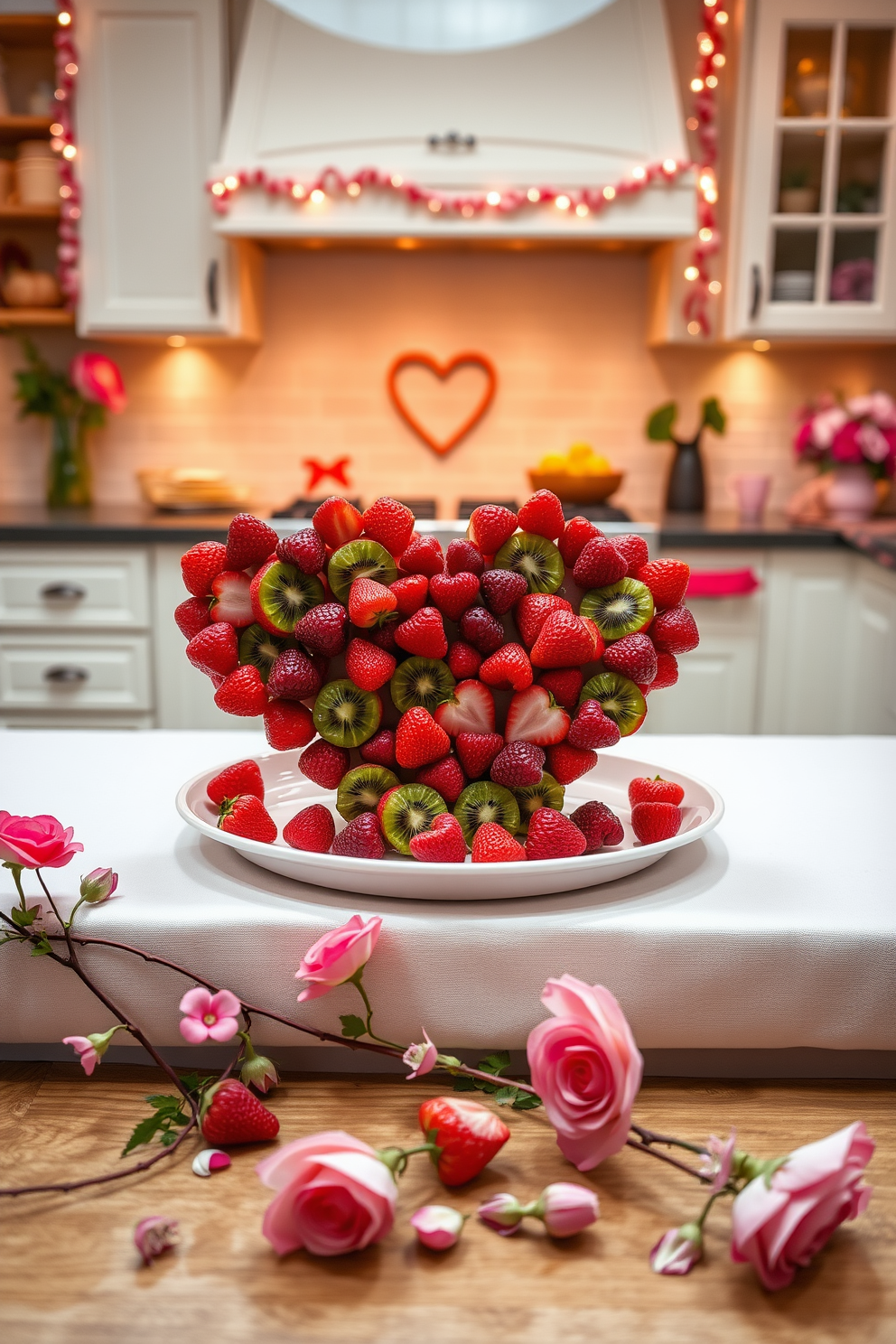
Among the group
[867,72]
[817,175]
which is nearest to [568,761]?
[817,175]

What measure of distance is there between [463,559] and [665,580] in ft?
0.48

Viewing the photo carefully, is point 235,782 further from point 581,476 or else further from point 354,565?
point 581,476

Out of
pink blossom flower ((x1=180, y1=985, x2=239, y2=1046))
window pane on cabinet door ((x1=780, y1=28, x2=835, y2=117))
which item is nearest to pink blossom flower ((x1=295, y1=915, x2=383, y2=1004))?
pink blossom flower ((x1=180, y1=985, x2=239, y2=1046))

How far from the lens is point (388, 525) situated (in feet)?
2.52

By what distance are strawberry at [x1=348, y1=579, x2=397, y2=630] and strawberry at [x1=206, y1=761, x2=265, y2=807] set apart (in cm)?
18

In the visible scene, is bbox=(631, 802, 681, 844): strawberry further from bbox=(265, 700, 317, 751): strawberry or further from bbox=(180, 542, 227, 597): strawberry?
bbox=(180, 542, 227, 597): strawberry

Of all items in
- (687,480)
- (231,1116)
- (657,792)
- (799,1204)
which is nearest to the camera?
(799,1204)

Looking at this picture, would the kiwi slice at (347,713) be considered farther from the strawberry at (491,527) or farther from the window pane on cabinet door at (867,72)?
the window pane on cabinet door at (867,72)

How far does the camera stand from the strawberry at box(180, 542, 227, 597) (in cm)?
77

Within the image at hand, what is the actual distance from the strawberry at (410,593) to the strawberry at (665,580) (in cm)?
16

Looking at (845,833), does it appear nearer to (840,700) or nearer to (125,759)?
(125,759)

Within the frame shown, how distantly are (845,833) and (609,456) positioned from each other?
2.64 meters

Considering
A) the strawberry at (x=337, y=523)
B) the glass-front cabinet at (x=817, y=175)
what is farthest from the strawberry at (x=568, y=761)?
the glass-front cabinet at (x=817, y=175)

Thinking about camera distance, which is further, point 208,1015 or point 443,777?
point 443,777
